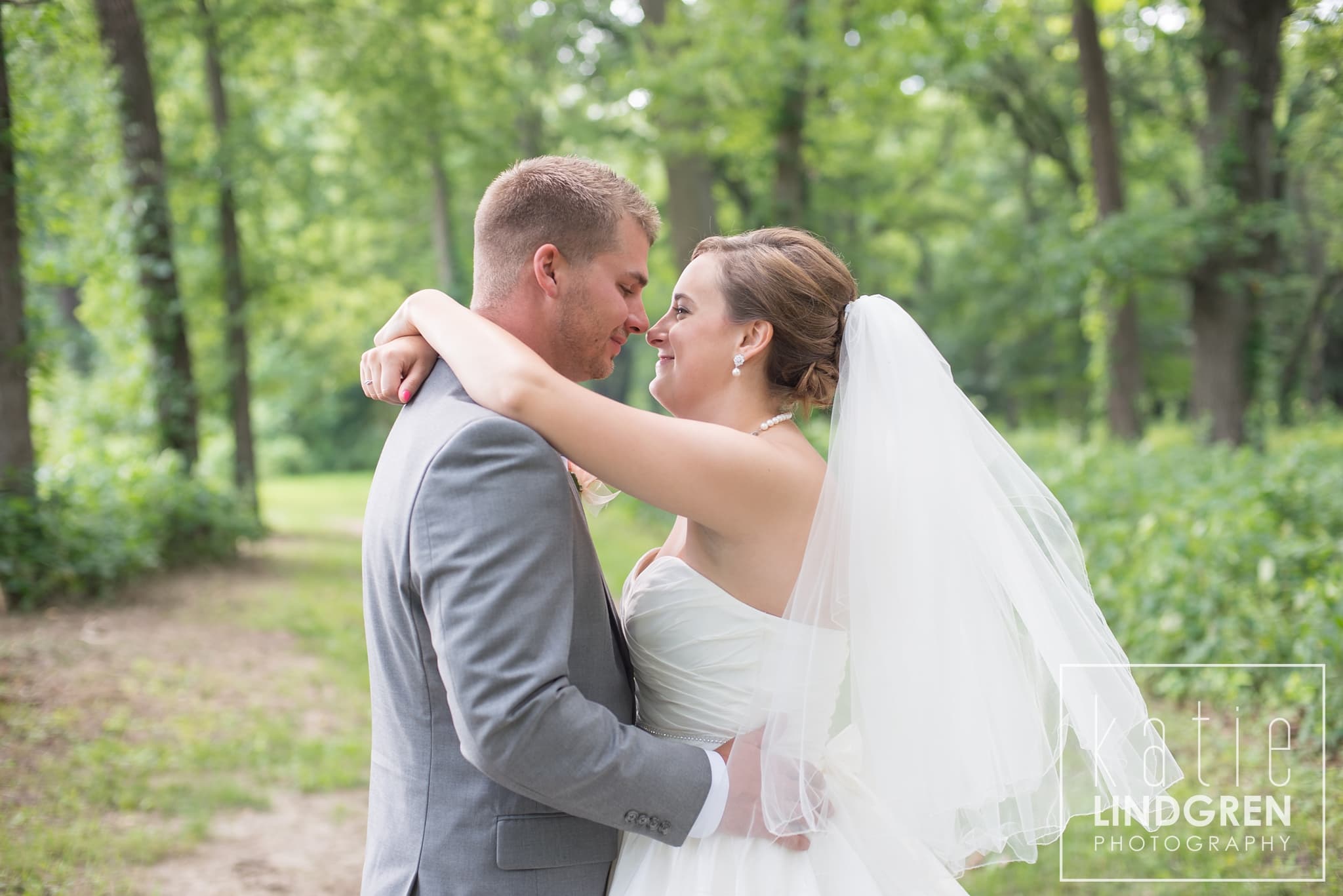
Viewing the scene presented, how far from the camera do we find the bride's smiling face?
8.16ft

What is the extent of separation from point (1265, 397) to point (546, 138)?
12.7 metres

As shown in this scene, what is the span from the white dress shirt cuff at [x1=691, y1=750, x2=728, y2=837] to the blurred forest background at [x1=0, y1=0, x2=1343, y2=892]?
3.43 meters

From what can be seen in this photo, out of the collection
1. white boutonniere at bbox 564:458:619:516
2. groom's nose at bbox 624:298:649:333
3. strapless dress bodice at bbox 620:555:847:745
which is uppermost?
groom's nose at bbox 624:298:649:333

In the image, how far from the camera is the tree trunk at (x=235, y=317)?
13.1m

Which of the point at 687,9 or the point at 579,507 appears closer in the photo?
the point at 579,507

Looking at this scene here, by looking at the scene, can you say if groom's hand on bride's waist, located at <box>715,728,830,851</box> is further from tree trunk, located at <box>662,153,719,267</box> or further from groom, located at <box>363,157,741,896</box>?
tree trunk, located at <box>662,153,719,267</box>

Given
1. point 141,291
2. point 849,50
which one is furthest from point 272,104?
point 849,50

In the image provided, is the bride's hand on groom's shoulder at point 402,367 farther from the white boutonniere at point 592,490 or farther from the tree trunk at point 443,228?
the tree trunk at point 443,228

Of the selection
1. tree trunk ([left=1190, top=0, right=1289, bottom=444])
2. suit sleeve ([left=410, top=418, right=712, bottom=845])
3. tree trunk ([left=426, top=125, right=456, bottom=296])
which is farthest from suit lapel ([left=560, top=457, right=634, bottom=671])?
tree trunk ([left=426, top=125, right=456, bottom=296])

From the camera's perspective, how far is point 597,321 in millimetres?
2303

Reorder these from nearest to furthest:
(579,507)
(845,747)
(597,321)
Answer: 1. (579,507)
2. (597,321)
3. (845,747)

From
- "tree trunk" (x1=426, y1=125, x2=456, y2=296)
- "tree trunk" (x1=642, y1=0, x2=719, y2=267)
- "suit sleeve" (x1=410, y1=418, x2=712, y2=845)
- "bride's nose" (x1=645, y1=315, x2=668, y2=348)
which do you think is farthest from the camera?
"tree trunk" (x1=426, y1=125, x2=456, y2=296)

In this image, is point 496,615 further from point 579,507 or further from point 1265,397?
point 1265,397

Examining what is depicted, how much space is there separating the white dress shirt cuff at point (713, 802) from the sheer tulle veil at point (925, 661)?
0.25 ft
